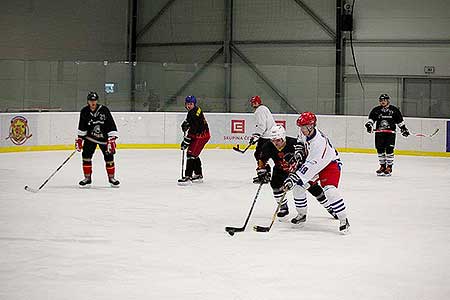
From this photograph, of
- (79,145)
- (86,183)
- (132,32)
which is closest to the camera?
(79,145)

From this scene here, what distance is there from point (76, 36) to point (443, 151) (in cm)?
861

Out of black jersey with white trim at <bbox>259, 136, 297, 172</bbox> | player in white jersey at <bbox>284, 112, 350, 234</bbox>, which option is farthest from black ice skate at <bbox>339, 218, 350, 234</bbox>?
black jersey with white trim at <bbox>259, 136, 297, 172</bbox>

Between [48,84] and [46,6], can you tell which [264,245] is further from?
[46,6]

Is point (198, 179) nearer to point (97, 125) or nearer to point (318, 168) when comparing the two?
point (97, 125)

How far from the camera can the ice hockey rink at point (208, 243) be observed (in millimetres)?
4832

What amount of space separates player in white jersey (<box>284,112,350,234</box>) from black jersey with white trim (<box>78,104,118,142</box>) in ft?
10.3

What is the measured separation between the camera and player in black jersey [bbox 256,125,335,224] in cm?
688

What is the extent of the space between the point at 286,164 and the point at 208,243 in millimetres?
1257

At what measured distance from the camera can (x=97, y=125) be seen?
30.4ft

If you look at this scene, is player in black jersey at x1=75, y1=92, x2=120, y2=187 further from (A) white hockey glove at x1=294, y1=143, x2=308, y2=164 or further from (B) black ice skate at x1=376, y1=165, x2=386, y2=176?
(B) black ice skate at x1=376, y1=165, x2=386, y2=176

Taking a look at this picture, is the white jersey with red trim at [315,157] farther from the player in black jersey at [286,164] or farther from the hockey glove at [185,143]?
the hockey glove at [185,143]

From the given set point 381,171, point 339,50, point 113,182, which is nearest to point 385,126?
point 381,171

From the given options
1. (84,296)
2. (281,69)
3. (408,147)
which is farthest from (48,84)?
(84,296)

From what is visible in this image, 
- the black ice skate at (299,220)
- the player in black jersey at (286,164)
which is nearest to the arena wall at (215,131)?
the player in black jersey at (286,164)
